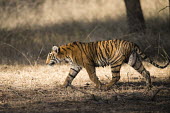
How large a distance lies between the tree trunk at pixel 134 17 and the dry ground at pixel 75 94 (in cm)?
260

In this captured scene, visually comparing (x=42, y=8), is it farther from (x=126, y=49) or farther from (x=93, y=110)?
(x=93, y=110)

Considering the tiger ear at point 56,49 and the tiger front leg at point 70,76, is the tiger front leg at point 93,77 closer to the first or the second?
the tiger front leg at point 70,76

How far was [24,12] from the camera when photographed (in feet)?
52.7

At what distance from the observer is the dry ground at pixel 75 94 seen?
608 centimetres

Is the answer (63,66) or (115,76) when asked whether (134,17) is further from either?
(115,76)

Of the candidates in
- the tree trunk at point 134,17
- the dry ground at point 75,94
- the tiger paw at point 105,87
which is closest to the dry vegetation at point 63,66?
the dry ground at point 75,94

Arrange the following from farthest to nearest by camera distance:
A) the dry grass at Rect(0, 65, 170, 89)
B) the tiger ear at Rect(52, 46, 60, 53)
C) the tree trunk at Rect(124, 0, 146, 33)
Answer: the tree trunk at Rect(124, 0, 146, 33) → the dry grass at Rect(0, 65, 170, 89) → the tiger ear at Rect(52, 46, 60, 53)

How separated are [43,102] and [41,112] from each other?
2.18ft

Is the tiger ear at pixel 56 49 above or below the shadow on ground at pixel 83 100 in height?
above

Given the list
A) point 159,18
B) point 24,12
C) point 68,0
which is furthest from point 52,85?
point 68,0

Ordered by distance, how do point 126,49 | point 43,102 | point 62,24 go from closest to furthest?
1. point 43,102
2. point 126,49
3. point 62,24

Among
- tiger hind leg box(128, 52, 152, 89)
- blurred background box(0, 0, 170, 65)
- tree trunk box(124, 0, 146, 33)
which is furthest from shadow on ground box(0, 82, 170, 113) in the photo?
tree trunk box(124, 0, 146, 33)

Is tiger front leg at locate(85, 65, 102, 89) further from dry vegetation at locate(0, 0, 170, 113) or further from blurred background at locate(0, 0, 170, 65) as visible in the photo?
blurred background at locate(0, 0, 170, 65)

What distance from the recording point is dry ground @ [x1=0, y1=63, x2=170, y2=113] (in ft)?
19.9
